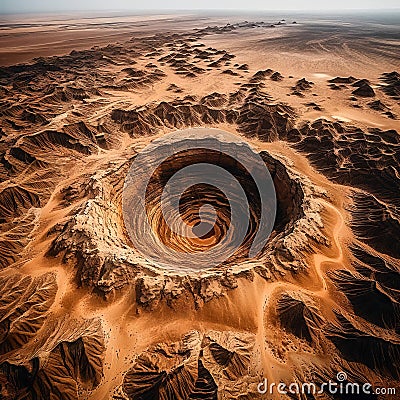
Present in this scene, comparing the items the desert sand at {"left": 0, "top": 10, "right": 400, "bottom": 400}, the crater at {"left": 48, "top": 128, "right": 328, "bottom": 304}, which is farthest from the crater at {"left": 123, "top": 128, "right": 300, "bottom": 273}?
the desert sand at {"left": 0, "top": 10, "right": 400, "bottom": 400}

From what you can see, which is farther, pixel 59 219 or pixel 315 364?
pixel 59 219

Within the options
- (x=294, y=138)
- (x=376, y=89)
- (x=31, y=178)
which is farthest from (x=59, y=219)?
(x=376, y=89)

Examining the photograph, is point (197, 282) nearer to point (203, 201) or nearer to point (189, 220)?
point (189, 220)

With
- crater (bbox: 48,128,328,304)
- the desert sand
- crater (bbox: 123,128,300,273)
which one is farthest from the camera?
crater (bbox: 123,128,300,273)

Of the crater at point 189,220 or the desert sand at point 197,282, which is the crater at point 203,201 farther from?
the desert sand at point 197,282

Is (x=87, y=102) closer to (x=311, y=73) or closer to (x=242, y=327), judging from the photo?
(x=242, y=327)

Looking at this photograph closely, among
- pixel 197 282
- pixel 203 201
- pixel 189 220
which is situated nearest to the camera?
pixel 197 282

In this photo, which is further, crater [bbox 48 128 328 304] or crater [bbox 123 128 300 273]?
crater [bbox 123 128 300 273]

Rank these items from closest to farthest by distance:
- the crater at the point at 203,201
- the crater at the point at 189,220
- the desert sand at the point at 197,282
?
the desert sand at the point at 197,282
the crater at the point at 189,220
the crater at the point at 203,201

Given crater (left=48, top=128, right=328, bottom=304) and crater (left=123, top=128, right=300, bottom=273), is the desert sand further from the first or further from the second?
crater (left=123, top=128, right=300, bottom=273)

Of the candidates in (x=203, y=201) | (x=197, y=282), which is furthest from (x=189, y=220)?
(x=197, y=282)

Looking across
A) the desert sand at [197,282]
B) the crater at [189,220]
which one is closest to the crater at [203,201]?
the crater at [189,220]
